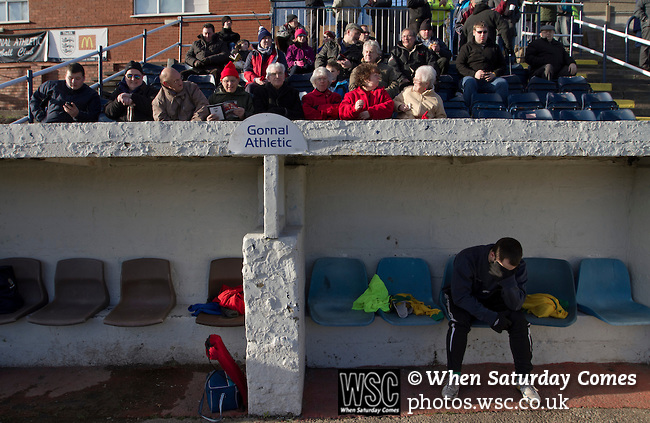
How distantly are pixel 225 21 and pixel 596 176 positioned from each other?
7.01 metres

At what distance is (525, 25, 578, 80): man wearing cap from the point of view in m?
7.77

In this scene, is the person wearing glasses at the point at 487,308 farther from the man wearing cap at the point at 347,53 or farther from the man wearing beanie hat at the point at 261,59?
the man wearing beanie hat at the point at 261,59

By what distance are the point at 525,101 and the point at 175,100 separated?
4.58 m

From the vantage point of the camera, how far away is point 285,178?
4328 mm

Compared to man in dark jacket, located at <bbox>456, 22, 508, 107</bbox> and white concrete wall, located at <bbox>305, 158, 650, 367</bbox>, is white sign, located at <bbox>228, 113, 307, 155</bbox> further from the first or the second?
man in dark jacket, located at <bbox>456, 22, 508, 107</bbox>

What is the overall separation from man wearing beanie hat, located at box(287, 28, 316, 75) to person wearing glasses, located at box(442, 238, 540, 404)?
16.6 ft

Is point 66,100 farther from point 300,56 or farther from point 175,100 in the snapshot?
point 300,56

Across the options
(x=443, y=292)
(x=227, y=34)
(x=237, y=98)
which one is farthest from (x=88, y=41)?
(x=443, y=292)

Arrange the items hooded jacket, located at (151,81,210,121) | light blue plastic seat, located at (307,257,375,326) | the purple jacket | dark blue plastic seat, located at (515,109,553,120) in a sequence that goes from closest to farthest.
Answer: hooded jacket, located at (151,81,210,121)
light blue plastic seat, located at (307,257,375,326)
dark blue plastic seat, located at (515,109,553,120)
the purple jacket

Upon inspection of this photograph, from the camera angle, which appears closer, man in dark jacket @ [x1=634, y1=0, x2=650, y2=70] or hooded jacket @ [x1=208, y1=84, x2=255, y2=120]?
hooded jacket @ [x1=208, y1=84, x2=255, y2=120]

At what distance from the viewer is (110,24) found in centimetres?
1218

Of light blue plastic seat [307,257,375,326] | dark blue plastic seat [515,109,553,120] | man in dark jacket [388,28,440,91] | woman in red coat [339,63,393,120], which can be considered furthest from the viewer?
man in dark jacket [388,28,440,91]

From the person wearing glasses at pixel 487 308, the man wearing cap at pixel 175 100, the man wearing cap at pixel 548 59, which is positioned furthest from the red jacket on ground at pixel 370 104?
the man wearing cap at pixel 548 59

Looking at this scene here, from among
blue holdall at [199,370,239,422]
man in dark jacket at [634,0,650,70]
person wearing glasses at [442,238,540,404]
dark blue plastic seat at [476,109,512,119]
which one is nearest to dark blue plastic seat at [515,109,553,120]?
dark blue plastic seat at [476,109,512,119]
